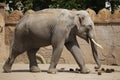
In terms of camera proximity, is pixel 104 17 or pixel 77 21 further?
pixel 104 17

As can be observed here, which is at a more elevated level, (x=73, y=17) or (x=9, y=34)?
(x=73, y=17)

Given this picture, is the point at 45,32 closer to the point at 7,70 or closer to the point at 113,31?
the point at 7,70

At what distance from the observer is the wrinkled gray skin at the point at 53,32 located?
9359 mm

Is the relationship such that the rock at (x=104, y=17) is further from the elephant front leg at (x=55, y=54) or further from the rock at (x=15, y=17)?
the elephant front leg at (x=55, y=54)

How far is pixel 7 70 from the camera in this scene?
9.78m

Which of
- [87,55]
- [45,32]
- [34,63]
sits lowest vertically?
[87,55]

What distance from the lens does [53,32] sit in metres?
9.35

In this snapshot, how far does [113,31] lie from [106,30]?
23cm

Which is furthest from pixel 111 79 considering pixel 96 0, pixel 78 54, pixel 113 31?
pixel 96 0

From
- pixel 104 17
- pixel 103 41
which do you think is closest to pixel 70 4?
pixel 104 17

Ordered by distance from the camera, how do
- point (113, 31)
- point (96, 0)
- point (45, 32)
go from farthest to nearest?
point (96, 0) → point (113, 31) → point (45, 32)

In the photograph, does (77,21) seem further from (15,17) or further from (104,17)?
(15,17)

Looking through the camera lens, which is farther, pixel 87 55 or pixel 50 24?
pixel 87 55

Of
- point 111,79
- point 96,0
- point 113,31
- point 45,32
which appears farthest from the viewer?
point 96,0
